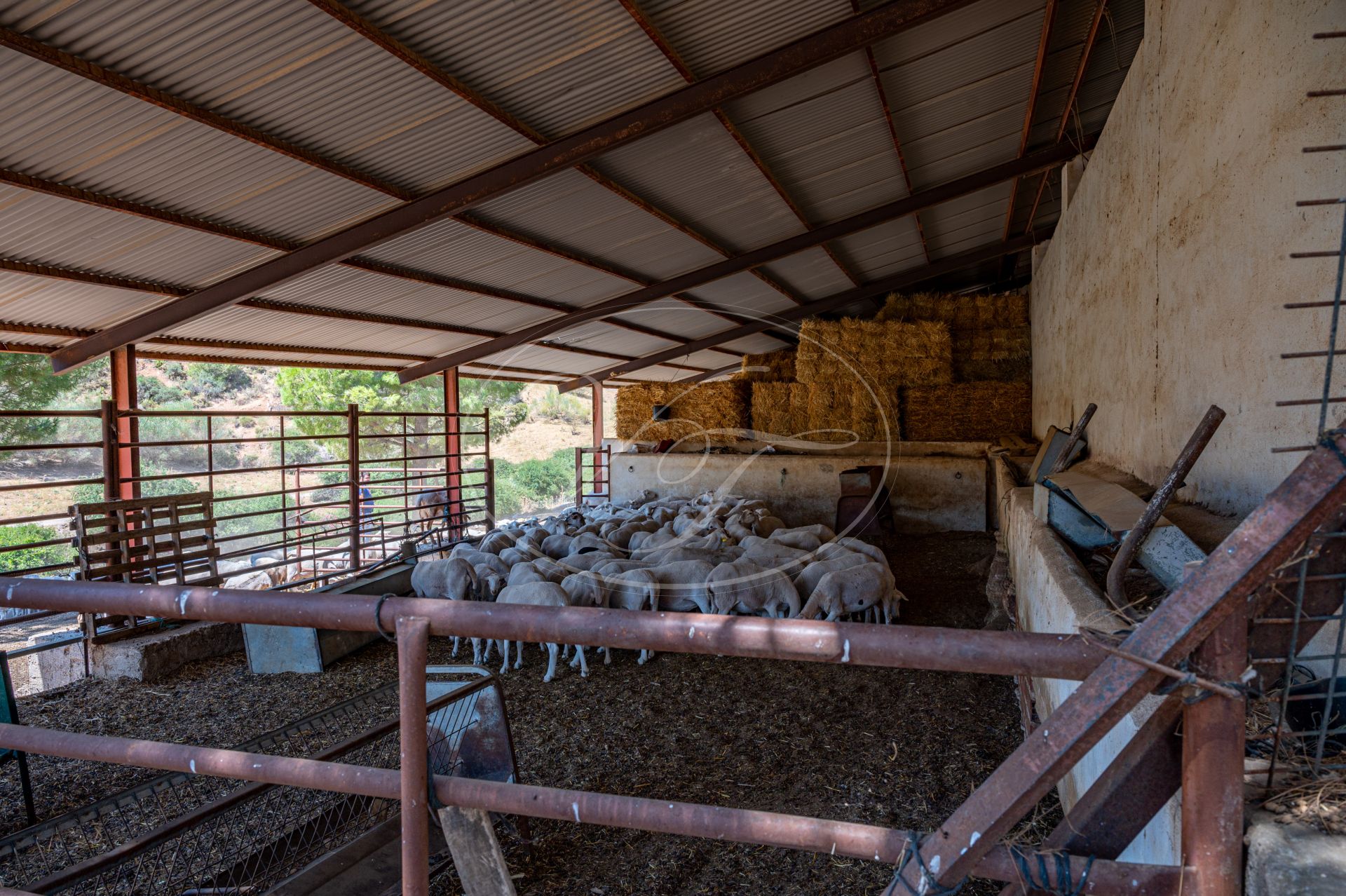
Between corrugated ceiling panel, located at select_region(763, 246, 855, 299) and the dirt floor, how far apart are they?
8.34 m

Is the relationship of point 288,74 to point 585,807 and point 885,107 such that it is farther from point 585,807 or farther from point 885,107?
point 885,107

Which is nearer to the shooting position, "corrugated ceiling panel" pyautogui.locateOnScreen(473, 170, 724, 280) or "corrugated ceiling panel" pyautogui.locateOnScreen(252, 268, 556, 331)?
"corrugated ceiling panel" pyautogui.locateOnScreen(473, 170, 724, 280)

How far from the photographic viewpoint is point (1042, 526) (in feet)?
17.1

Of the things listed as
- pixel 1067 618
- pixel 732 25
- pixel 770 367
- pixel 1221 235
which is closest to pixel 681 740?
pixel 1067 618

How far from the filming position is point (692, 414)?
1903 centimetres

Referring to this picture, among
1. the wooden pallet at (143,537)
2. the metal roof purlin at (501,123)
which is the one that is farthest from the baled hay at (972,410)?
the wooden pallet at (143,537)

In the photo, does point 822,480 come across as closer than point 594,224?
No

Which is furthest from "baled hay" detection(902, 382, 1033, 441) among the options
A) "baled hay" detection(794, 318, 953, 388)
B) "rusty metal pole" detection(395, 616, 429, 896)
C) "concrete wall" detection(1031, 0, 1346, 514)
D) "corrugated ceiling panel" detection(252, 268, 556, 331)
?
"rusty metal pole" detection(395, 616, 429, 896)

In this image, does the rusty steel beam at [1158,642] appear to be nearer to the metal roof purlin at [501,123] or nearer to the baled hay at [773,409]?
the metal roof purlin at [501,123]

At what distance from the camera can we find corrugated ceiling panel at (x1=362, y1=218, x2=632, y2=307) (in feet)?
28.3

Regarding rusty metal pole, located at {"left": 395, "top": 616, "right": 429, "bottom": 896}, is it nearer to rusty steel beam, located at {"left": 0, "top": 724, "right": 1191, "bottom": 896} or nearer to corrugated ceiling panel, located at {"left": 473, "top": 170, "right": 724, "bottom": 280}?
rusty steel beam, located at {"left": 0, "top": 724, "right": 1191, "bottom": 896}

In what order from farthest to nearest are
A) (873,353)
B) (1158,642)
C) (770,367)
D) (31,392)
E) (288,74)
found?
(31,392), (770,367), (873,353), (288,74), (1158,642)

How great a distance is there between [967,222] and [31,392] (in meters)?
25.7

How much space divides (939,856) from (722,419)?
1732 centimetres
